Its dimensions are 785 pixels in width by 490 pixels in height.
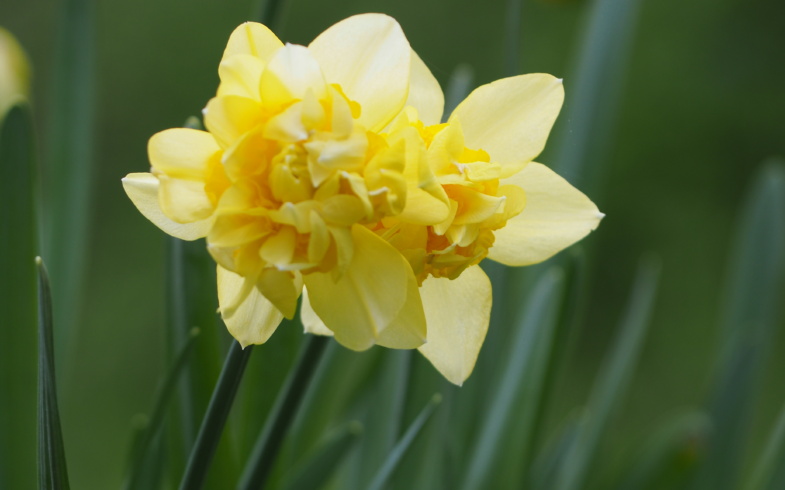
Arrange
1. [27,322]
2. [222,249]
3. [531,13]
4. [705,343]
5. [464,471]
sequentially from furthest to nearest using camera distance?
[531,13] → [705,343] → [464,471] → [27,322] → [222,249]

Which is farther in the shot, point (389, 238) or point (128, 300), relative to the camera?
point (128, 300)

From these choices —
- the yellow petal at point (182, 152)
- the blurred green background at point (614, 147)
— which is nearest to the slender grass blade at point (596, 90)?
the yellow petal at point (182, 152)

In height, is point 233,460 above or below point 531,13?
below

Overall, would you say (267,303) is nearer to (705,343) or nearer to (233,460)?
(233,460)

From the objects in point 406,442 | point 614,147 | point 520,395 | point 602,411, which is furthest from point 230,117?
point 614,147

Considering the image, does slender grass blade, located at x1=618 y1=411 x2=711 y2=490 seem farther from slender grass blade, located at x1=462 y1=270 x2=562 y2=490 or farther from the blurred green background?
the blurred green background

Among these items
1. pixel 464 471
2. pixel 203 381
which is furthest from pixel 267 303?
pixel 464 471
